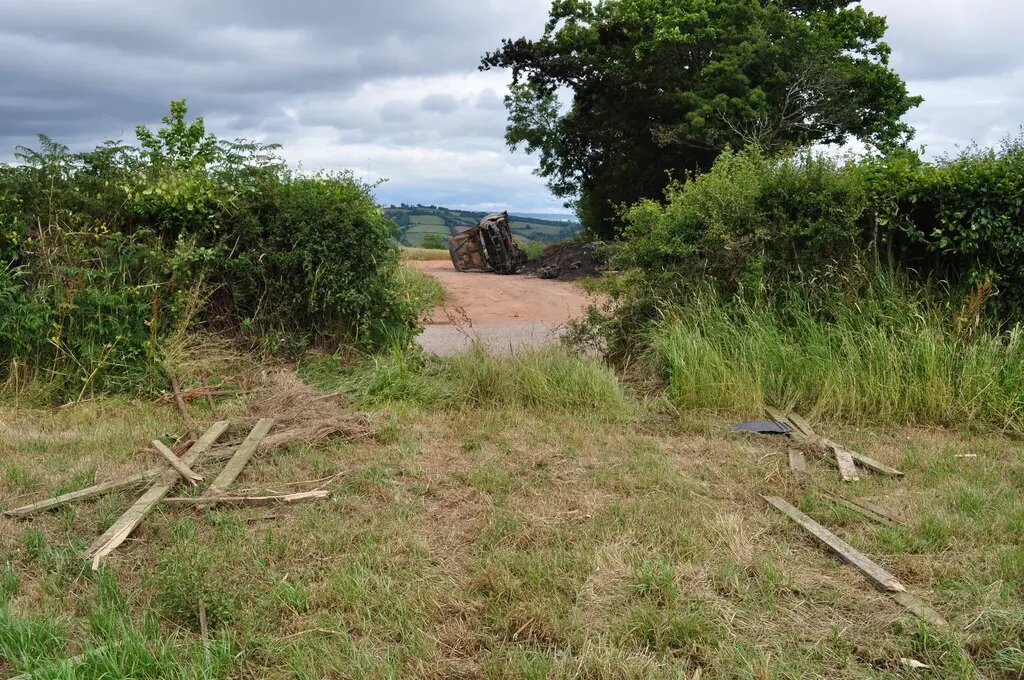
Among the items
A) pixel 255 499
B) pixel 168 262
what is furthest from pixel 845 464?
pixel 168 262

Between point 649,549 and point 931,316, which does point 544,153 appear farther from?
point 649,549

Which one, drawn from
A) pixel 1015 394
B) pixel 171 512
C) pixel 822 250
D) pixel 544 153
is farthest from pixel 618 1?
pixel 171 512

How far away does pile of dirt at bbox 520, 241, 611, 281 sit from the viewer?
1884 centimetres

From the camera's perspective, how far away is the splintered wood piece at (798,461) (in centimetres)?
512

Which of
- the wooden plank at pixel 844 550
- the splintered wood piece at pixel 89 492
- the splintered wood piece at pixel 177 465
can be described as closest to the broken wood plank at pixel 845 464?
the wooden plank at pixel 844 550

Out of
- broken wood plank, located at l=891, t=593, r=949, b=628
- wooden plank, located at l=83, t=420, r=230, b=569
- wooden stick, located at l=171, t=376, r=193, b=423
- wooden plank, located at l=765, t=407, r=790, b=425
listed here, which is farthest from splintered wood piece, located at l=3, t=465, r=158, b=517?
wooden plank, located at l=765, t=407, r=790, b=425

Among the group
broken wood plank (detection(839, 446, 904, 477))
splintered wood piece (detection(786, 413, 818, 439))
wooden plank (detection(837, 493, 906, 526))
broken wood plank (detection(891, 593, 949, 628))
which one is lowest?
broken wood plank (detection(891, 593, 949, 628))

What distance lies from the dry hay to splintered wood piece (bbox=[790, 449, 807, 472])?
10.1 feet

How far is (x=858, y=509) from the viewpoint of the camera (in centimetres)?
439

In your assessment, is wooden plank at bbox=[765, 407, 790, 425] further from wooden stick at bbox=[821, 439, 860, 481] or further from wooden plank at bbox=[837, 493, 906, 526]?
wooden plank at bbox=[837, 493, 906, 526]

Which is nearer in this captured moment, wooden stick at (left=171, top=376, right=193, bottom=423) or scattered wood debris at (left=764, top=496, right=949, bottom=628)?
scattered wood debris at (left=764, top=496, right=949, bottom=628)

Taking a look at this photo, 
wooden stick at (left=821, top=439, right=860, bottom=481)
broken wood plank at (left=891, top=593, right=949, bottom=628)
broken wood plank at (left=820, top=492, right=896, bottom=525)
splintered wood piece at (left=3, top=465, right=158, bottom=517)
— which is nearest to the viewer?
broken wood plank at (left=891, top=593, right=949, bottom=628)

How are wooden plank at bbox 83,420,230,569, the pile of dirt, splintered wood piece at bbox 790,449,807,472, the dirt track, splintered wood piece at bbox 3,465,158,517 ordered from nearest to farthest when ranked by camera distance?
1. wooden plank at bbox 83,420,230,569
2. splintered wood piece at bbox 3,465,158,517
3. splintered wood piece at bbox 790,449,807,472
4. the dirt track
5. the pile of dirt

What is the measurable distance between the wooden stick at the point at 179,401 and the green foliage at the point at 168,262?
9.7 inches
